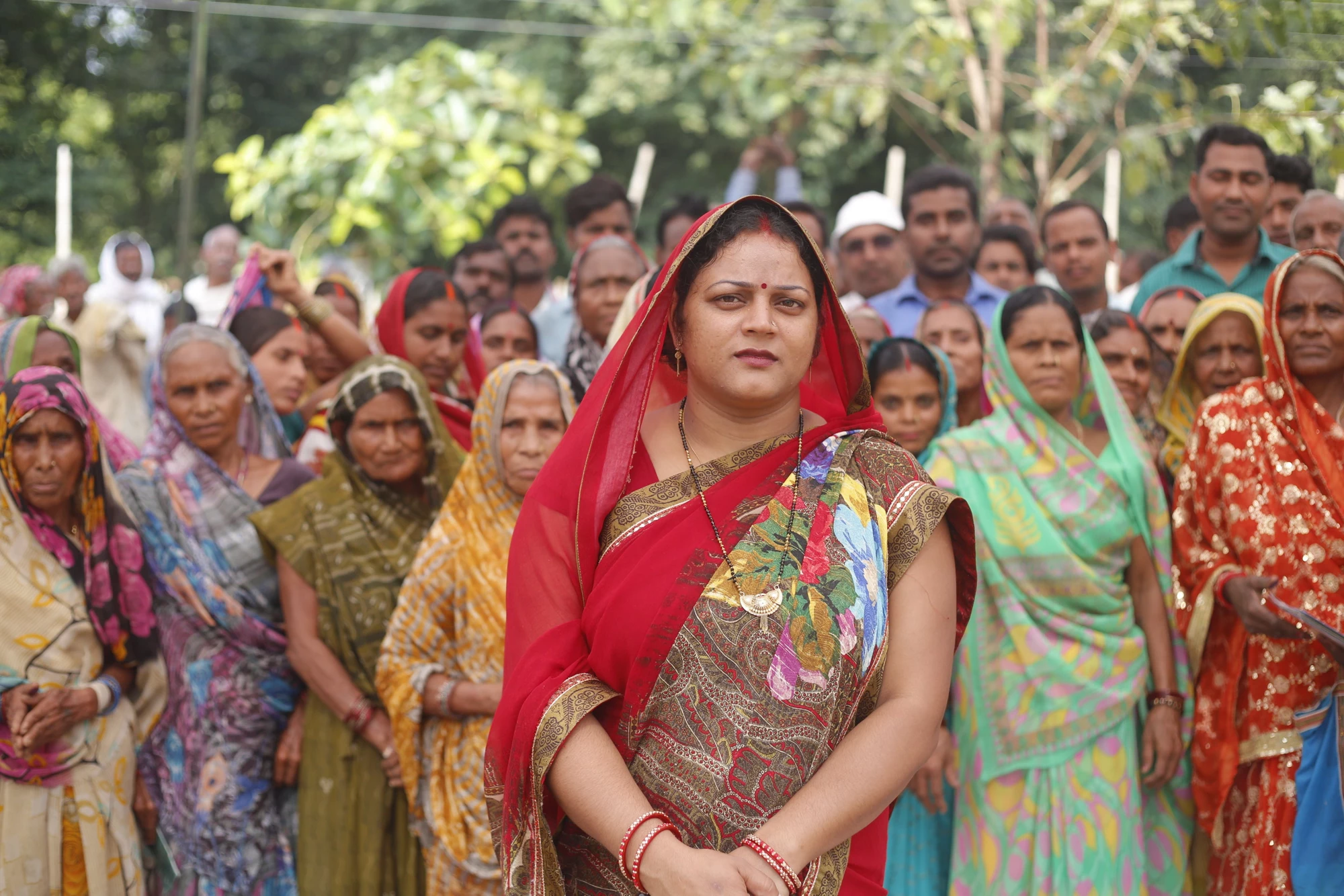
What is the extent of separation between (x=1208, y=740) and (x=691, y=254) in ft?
7.30

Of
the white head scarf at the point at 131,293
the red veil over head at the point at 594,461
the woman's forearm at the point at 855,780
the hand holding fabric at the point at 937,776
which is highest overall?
the white head scarf at the point at 131,293

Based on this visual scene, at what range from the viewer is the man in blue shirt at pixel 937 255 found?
19.4ft

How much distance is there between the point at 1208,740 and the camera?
3.62 meters

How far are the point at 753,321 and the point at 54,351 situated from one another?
3.38 m

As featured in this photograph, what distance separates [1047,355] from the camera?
3922 millimetres

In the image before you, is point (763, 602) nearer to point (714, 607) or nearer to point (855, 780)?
point (714, 607)

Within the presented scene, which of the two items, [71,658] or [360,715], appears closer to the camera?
[71,658]

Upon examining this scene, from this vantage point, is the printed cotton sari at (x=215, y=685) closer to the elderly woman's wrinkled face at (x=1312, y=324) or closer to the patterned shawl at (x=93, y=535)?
the patterned shawl at (x=93, y=535)

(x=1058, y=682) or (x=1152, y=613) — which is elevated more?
(x=1152, y=613)

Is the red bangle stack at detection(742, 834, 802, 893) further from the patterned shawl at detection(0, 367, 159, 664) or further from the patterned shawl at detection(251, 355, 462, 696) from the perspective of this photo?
the patterned shawl at detection(0, 367, 159, 664)

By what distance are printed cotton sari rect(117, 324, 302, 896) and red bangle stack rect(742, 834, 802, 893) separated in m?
2.41

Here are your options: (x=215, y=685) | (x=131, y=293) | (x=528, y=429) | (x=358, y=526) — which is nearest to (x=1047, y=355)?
(x=528, y=429)

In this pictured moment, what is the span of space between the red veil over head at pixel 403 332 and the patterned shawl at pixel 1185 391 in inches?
100

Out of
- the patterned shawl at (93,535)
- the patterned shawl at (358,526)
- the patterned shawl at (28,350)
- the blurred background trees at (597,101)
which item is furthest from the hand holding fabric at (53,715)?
the blurred background trees at (597,101)
